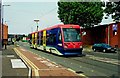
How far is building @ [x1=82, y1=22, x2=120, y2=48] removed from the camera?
5547 cm

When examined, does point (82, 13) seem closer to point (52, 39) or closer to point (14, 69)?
point (52, 39)

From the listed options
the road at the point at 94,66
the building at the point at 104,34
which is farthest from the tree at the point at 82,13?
the road at the point at 94,66

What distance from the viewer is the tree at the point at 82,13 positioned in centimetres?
6531

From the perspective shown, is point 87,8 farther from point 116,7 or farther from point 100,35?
point 116,7

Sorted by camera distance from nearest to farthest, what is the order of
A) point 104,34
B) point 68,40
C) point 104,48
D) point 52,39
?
point 68,40 < point 52,39 < point 104,48 < point 104,34

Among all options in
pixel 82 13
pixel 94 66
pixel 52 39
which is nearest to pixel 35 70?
pixel 94 66

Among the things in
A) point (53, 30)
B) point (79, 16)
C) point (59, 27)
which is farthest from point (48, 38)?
point (79, 16)

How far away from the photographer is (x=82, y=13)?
6612 cm

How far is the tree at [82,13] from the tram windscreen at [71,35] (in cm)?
3232

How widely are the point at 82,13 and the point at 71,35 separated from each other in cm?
3447

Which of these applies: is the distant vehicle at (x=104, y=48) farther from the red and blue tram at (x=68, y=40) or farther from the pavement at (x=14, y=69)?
the pavement at (x=14, y=69)

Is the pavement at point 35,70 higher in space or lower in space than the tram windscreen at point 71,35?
lower

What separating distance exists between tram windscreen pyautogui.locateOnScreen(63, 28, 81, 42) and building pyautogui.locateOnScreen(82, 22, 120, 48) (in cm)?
2252

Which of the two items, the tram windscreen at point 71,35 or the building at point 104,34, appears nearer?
the tram windscreen at point 71,35
